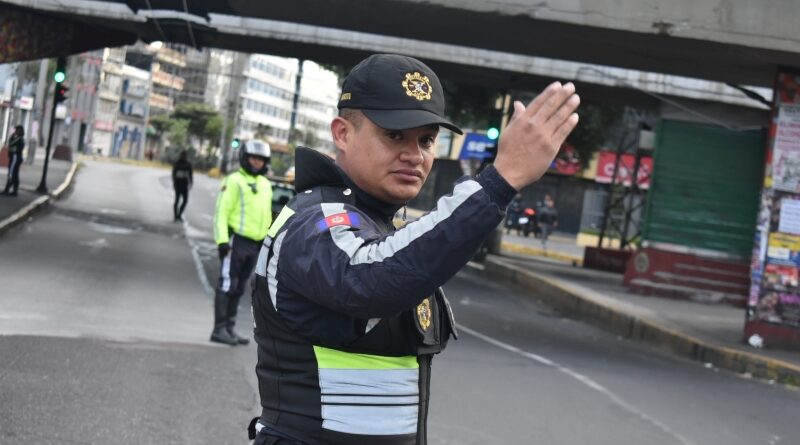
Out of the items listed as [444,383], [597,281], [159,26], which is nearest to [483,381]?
[444,383]

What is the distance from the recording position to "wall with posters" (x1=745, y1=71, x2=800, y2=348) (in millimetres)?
15648

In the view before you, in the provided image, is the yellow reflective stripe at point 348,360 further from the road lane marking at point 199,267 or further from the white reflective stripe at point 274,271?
the road lane marking at point 199,267

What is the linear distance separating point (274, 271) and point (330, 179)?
0.26 m

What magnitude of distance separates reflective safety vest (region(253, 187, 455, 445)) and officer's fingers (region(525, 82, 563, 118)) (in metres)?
0.51

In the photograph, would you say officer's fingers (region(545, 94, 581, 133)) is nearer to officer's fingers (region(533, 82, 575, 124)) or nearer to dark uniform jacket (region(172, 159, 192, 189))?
officer's fingers (region(533, 82, 575, 124))

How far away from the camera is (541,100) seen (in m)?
2.38

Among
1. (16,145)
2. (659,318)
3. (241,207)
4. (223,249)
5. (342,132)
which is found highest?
(342,132)

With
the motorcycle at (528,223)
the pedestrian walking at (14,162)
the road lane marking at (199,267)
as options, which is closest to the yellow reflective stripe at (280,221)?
the road lane marking at (199,267)

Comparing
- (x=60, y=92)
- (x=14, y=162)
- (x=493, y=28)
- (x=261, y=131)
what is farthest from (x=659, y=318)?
(x=261, y=131)

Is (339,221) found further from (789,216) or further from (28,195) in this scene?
(28,195)

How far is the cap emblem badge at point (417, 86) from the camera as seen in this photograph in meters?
2.70

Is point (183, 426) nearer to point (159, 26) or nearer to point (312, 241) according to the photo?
point (312, 241)

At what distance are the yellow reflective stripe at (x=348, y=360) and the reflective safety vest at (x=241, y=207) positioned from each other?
806 centimetres

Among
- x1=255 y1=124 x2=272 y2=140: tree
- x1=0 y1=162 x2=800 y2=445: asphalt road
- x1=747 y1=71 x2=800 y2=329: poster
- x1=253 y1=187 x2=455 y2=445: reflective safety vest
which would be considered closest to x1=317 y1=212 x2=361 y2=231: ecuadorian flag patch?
x1=253 y1=187 x2=455 y2=445: reflective safety vest
